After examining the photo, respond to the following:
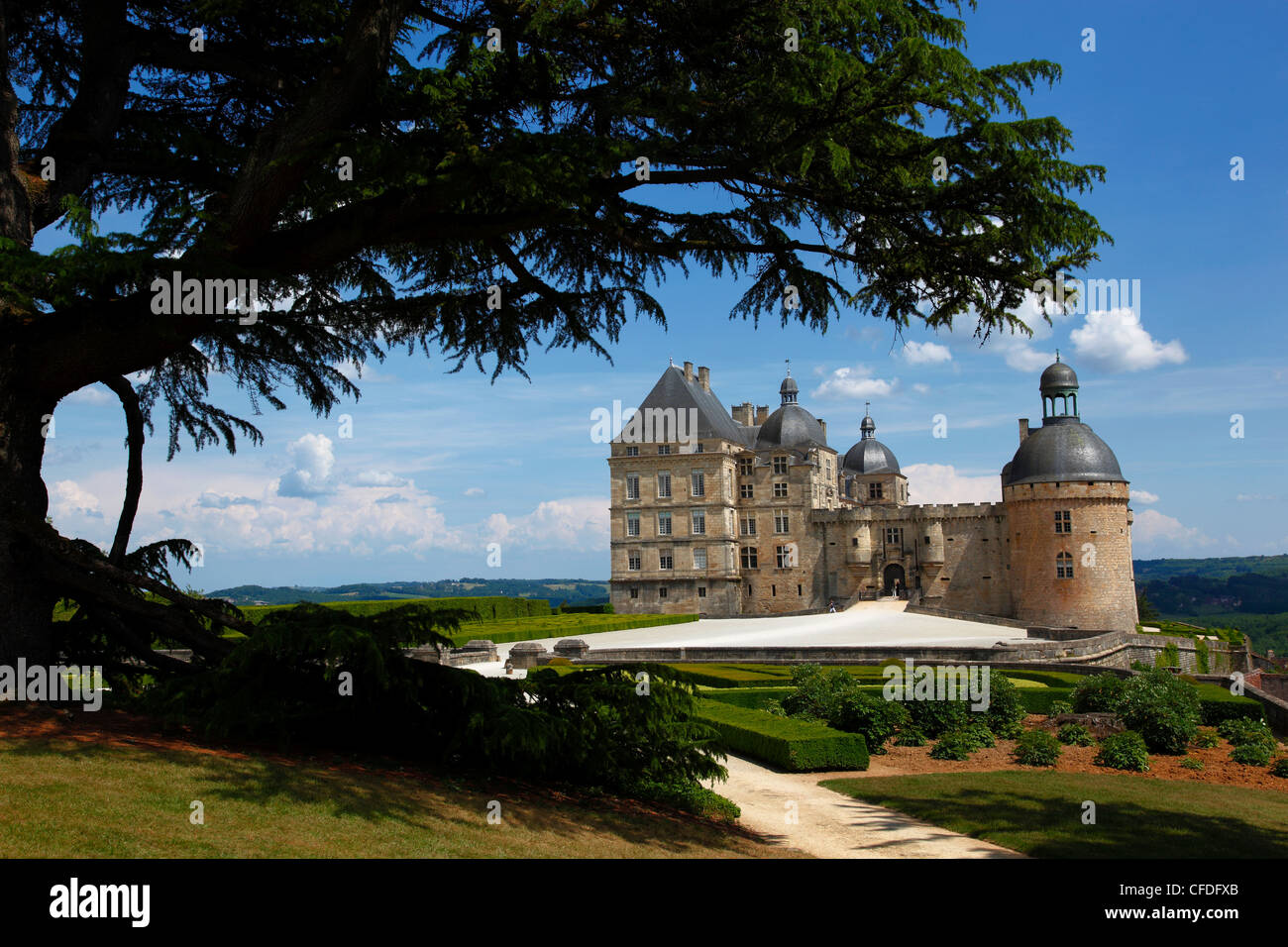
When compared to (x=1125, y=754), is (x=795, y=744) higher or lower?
higher

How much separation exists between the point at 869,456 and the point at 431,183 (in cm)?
6298

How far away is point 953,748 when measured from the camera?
46.9ft

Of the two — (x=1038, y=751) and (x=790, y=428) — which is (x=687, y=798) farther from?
(x=790, y=428)

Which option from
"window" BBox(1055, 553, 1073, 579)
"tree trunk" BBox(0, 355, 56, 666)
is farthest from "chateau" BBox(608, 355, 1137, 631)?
"tree trunk" BBox(0, 355, 56, 666)

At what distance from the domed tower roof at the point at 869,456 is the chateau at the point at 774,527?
8.15 m

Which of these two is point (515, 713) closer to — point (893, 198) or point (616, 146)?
point (616, 146)

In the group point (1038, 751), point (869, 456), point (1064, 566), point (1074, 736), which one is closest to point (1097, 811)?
point (1038, 751)

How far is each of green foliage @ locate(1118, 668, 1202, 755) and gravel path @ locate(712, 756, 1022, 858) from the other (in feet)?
20.5

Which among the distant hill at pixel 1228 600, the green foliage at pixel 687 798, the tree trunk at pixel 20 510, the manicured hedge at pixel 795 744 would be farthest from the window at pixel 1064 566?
the distant hill at pixel 1228 600

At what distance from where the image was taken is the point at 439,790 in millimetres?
7559

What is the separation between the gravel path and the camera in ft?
29.1

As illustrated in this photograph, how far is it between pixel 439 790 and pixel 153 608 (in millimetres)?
3074

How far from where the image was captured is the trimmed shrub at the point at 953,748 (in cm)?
1423
